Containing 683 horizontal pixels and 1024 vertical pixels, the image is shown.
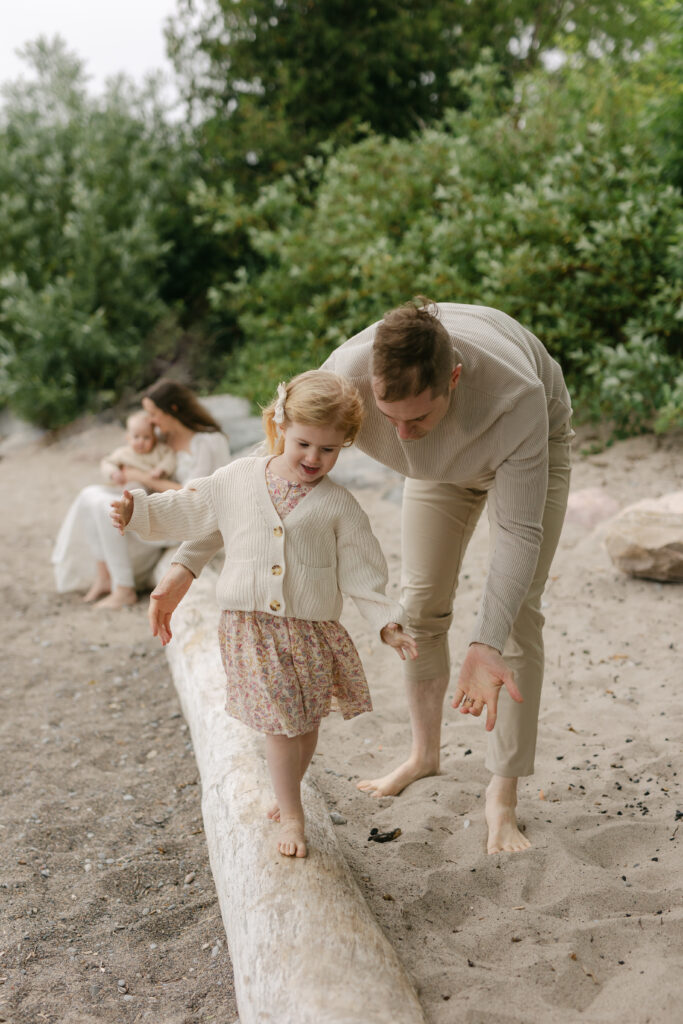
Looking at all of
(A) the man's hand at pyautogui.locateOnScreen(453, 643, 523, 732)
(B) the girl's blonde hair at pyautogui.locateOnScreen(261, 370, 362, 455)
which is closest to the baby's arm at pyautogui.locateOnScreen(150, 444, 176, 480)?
(B) the girl's blonde hair at pyautogui.locateOnScreen(261, 370, 362, 455)

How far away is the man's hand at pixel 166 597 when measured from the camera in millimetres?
2305

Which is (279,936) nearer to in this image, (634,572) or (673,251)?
(634,572)

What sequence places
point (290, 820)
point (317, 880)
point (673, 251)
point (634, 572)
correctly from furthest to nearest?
point (673, 251), point (634, 572), point (290, 820), point (317, 880)

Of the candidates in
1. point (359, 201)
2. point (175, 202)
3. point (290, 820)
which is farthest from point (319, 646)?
point (175, 202)

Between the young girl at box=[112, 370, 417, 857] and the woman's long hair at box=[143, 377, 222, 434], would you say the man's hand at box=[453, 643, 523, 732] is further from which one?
the woman's long hair at box=[143, 377, 222, 434]

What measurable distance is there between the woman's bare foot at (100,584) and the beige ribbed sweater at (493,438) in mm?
3611

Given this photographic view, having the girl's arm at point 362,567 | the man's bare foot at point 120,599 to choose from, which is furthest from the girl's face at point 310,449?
the man's bare foot at point 120,599

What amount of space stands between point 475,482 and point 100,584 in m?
3.64

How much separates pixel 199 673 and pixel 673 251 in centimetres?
452

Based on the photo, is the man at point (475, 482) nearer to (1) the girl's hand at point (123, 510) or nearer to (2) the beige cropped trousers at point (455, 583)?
(2) the beige cropped trousers at point (455, 583)

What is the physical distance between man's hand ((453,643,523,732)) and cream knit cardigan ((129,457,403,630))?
22 centimetres

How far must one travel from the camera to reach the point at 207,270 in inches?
465

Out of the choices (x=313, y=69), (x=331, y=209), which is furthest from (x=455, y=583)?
(x=313, y=69)

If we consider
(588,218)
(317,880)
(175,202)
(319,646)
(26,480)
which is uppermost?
(175,202)
